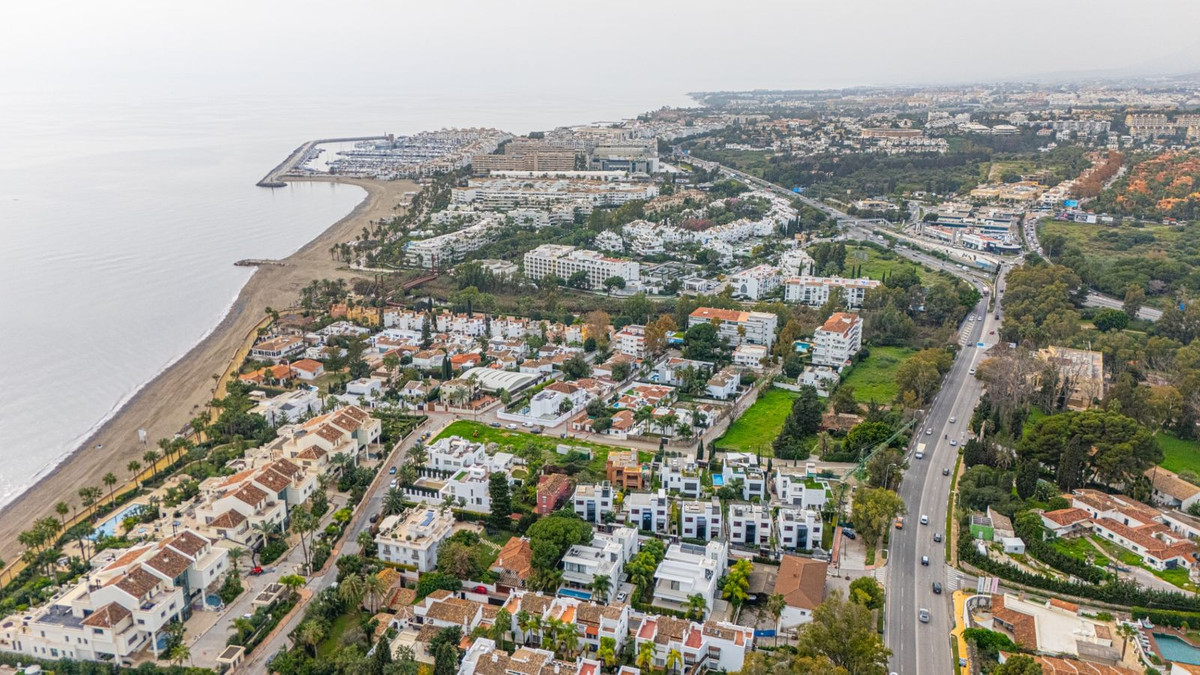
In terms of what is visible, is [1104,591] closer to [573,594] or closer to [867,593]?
[867,593]

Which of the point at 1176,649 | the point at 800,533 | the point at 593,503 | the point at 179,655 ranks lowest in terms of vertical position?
the point at 1176,649

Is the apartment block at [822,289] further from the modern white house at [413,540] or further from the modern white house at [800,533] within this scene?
the modern white house at [413,540]

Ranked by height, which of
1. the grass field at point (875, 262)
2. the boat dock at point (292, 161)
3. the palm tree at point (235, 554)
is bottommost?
the palm tree at point (235, 554)

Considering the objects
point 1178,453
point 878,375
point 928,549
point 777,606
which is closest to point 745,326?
point 878,375

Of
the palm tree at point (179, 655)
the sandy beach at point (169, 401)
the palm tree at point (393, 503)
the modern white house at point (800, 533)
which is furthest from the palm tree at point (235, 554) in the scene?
the modern white house at point (800, 533)

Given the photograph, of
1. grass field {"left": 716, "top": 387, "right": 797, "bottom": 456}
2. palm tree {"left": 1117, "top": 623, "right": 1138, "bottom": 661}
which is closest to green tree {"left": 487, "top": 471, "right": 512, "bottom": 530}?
grass field {"left": 716, "top": 387, "right": 797, "bottom": 456}
